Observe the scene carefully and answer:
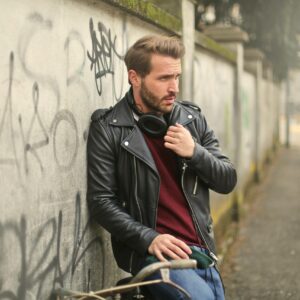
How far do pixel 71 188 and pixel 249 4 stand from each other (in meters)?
10.1

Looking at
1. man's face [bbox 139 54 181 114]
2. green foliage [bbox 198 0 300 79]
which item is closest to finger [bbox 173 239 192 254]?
man's face [bbox 139 54 181 114]

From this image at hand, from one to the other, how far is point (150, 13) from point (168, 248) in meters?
2.02

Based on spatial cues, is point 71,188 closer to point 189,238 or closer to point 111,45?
point 189,238

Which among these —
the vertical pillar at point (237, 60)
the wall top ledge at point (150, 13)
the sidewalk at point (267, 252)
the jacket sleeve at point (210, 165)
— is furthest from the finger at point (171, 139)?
the vertical pillar at point (237, 60)

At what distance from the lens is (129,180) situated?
2.81 m

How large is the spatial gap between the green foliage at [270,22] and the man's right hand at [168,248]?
9.00m

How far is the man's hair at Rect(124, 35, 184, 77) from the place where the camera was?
278 cm

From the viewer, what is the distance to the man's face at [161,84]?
2807 mm

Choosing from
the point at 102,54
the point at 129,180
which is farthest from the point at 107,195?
the point at 102,54

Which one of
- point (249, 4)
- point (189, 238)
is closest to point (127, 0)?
point (189, 238)

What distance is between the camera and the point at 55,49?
8.82ft

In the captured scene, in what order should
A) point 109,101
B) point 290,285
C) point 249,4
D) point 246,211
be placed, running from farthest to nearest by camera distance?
point 249,4, point 246,211, point 290,285, point 109,101

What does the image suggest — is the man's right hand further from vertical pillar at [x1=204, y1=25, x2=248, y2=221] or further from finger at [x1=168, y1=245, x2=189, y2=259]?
vertical pillar at [x1=204, y1=25, x2=248, y2=221]

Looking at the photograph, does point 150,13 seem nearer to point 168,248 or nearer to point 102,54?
point 102,54
